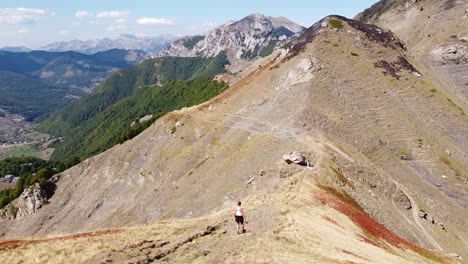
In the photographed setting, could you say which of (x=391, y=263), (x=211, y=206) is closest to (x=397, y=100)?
(x=211, y=206)

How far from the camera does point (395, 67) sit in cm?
14988

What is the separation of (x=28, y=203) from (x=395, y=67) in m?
149

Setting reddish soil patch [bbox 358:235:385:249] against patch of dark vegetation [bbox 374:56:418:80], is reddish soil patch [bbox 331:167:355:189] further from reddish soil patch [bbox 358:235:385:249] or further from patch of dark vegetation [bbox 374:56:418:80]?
patch of dark vegetation [bbox 374:56:418:80]

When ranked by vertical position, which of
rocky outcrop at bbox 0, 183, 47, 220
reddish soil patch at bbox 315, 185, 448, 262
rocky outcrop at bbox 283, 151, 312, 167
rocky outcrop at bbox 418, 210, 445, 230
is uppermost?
rocky outcrop at bbox 283, 151, 312, 167

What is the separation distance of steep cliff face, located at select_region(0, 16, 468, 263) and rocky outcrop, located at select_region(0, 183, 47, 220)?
3655 millimetres

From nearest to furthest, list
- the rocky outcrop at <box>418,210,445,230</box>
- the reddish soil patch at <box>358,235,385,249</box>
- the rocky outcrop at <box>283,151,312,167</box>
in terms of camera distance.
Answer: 1. the reddish soil patch at <box>358,235,385,249</box>
2. the rocky outcrop at <box>418,210,445,230</box>
3. the rocky outcrop at <box>283,151,312,167</box>

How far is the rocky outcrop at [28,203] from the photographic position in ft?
548

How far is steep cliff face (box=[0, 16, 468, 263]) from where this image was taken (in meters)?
51.0

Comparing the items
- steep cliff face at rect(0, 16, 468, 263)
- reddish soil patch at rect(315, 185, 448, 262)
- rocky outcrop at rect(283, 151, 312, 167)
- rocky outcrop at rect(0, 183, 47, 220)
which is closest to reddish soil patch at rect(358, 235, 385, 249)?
steep cliff face at rect(0, 16, 468, 263)

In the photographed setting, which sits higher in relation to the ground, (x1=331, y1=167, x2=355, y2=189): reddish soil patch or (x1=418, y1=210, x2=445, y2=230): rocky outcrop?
(x1=331, y1=167, x2=355, y2=189): reddish soil patch

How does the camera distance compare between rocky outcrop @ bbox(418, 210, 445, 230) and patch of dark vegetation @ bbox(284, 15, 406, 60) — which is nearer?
rocky outcrop @ bbox(418, 210, 445, 230)

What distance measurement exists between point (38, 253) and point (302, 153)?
6512 centimetres

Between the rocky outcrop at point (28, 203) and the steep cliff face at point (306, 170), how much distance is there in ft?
12.0

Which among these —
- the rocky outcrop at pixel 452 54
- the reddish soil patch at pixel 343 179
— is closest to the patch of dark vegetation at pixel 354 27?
the rocky outcrop at pixel 452 54
